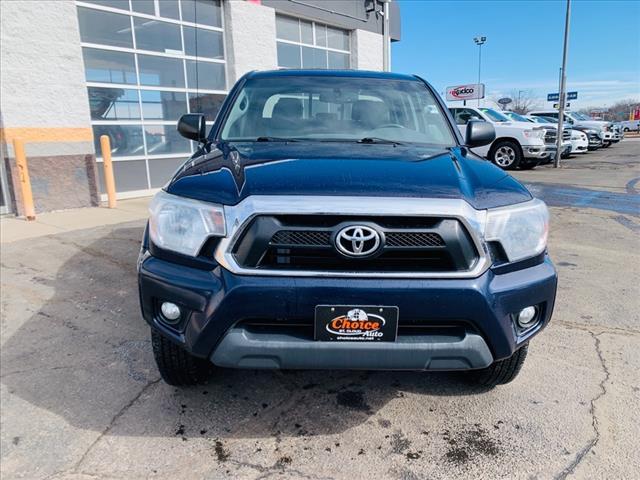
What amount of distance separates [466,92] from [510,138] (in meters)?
23.5

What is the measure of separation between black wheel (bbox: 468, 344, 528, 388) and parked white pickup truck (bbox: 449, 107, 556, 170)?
456 inches

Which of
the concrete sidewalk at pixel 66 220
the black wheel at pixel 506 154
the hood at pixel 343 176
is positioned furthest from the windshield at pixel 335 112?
the black wheel at pixel 506 154

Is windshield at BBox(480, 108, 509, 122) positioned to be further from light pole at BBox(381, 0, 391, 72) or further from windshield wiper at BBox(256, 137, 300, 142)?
windshield wiper at BBox(256, 137, 300, 142)

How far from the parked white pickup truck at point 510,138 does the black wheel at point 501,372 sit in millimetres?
11593

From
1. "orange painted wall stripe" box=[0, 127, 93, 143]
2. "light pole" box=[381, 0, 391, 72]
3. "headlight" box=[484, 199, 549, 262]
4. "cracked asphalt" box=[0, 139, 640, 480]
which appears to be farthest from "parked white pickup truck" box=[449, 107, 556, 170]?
"headlight" box=[484, 199, 549, 262]

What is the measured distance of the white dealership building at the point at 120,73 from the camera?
7871 millimetres

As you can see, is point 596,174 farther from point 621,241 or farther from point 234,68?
point 234,68

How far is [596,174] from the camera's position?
44.4 ft

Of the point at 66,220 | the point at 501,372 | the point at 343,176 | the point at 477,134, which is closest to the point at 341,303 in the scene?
the point at 343,176

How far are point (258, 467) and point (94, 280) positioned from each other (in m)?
3.24

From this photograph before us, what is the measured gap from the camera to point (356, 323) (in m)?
2.01

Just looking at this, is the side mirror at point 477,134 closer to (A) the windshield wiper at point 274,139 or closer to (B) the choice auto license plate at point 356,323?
(A) the windshield wiper at point 274,139

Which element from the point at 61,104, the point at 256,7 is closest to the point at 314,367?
the point at 61,104

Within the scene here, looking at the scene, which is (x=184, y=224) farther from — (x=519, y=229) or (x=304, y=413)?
(x=519, y=229)
